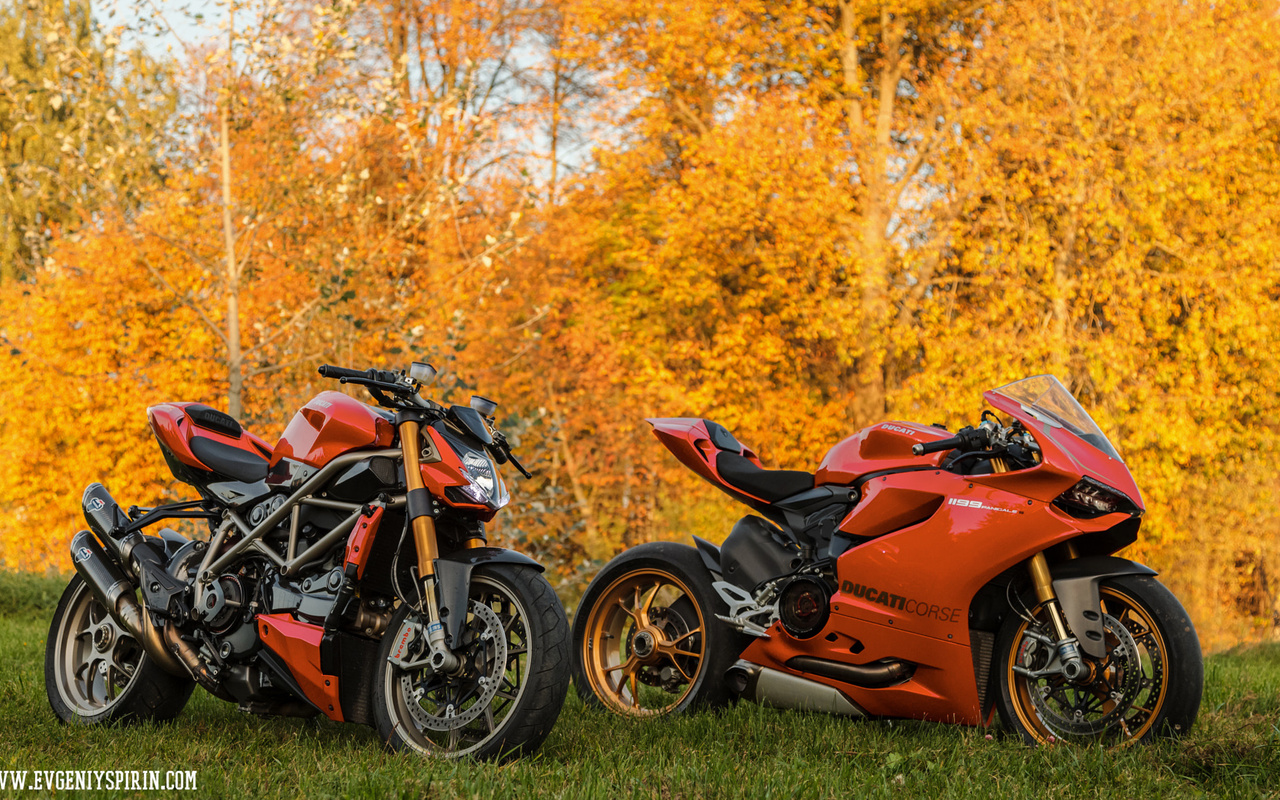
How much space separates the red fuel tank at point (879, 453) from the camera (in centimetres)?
476

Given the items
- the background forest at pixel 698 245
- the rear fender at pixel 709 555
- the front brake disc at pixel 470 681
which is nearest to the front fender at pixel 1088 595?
the rear fender at pixel 709 555

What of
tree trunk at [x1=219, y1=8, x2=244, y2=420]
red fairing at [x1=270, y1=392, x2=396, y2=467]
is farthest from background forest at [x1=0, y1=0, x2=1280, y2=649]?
red fairing at [x1=270, y1=392, x2=396, y2=467]

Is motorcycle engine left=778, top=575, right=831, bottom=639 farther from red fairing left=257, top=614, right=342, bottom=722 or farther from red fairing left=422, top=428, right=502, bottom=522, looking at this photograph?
red fairing left=257, top=614, right=342, bottom=722

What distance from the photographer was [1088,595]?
420 cm

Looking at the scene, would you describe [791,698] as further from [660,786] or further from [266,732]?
[266,732]

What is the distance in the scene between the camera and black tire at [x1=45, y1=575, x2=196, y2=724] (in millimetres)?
4734

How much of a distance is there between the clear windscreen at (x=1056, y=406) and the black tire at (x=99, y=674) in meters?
3.50

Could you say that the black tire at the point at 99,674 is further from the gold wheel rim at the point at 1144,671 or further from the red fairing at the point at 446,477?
the gold wheel rim at the point at 1144,671

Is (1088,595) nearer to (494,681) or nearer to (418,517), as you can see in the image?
(494,681)

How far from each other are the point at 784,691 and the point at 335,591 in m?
1.82

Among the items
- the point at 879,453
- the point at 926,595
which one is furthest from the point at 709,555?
the point at 926,595

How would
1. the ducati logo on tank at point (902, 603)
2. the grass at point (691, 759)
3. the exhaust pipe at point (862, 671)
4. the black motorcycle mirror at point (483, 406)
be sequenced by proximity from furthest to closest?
the exhaust pipe at point (862, 671) → the ducati logo on tank at point (902, 603) → the black motorcycle mirror at point (483, 406) → the grass at point (691, 759)

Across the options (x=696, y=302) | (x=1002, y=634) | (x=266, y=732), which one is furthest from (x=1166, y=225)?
(x=266, y=732)

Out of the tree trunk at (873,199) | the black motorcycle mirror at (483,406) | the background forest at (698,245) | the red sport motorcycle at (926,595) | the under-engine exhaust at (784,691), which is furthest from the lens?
the tree trunk at (873,199)
